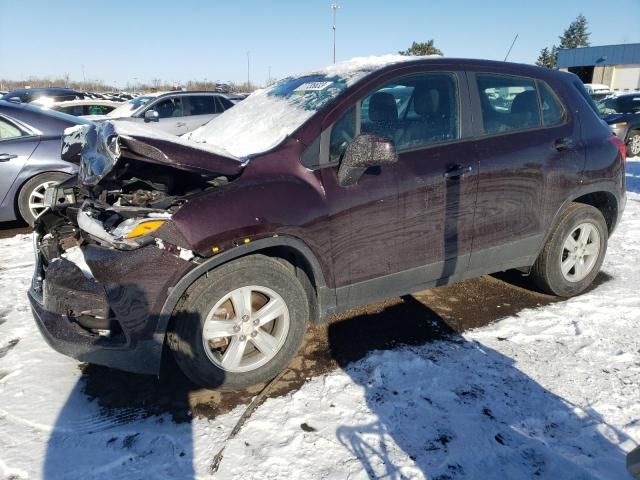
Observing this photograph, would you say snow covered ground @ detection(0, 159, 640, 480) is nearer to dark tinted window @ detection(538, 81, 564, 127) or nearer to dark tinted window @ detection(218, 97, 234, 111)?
dark tinted window @ detection(538, 81, 564, 127)

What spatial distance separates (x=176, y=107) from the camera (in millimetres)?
10906

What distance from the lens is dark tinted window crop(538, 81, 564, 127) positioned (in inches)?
137

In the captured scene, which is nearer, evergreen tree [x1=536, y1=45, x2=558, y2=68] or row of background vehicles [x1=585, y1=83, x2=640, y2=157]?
row of background vehicles [x1=585, y1=83, x2=640, y2=157]

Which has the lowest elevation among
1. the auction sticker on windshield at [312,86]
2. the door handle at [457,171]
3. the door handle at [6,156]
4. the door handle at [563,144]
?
the door handle at [6,156]

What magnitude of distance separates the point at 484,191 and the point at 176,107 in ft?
30.9

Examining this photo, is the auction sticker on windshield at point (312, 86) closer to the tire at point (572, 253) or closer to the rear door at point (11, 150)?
the tire at point (572, 253)

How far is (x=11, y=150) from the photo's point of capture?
5473 millimetres

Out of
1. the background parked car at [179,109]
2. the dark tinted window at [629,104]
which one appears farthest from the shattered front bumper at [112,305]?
the dark tinted window at [629,104]

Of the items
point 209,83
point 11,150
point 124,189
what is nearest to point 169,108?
point 11,150

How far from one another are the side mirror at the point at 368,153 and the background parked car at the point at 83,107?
38.9 feet

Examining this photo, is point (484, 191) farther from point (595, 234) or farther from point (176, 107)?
point (176, 107)

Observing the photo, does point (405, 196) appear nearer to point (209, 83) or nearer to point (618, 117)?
point (618, 117)

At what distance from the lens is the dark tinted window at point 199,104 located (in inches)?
434

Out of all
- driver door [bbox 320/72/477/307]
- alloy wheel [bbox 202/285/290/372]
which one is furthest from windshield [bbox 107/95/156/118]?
alloy wheel [bbox 202/285/290/372]
